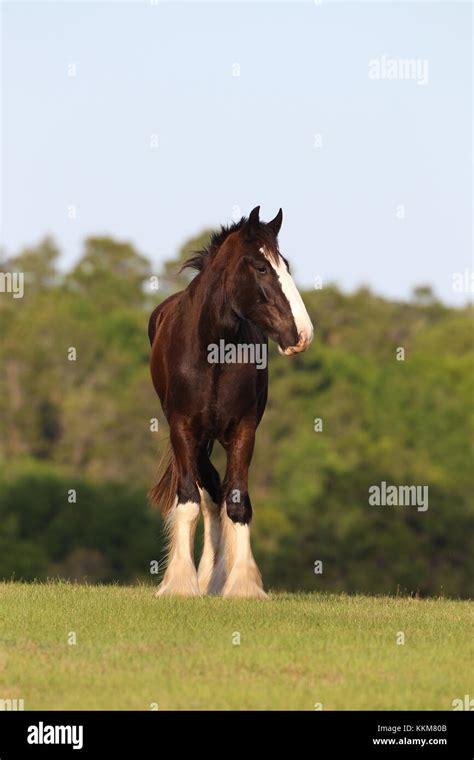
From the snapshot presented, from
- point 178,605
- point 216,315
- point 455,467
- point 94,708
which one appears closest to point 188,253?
point 216,315

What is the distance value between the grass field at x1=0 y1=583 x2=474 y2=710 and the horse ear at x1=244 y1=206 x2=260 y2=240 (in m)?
3.52

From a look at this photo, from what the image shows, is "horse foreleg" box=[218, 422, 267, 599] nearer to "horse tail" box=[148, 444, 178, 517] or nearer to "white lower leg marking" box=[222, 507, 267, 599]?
"white lower leg marking" box=[222, 507, 267, 599]

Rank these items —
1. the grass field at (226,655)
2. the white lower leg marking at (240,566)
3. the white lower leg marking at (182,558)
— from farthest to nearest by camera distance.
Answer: the white lower leg marking at (182,558) → the white lower leg marking at (240,566) → the grass field at (226,655)

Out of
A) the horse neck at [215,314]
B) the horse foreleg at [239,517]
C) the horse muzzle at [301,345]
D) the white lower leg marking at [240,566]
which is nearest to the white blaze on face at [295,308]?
the horse muzzle at [301,345]

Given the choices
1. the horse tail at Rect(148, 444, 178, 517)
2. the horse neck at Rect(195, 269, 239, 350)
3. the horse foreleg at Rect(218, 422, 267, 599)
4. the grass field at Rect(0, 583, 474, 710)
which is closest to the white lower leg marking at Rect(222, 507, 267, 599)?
the horse foreleg at Rect(218, 422, 267, 599)

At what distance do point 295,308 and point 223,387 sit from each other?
1.37 metres

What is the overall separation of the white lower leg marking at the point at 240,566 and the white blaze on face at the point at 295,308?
6.76ft

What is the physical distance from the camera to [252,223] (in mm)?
13367

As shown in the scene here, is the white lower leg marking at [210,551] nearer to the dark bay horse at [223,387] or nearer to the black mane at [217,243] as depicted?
the dark bay horse at [223,387]

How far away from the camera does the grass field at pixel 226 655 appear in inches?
351

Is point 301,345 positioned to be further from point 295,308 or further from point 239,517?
point 239,517

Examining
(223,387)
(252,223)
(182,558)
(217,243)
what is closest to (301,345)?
(223,387)

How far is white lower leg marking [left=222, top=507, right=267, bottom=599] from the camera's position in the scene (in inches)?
538

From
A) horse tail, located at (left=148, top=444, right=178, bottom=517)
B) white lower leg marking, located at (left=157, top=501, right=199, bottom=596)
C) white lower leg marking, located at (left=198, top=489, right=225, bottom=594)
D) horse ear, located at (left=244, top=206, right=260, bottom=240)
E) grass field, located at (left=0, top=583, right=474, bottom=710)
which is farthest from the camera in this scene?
horse tail, located at (left=148, top=444, right=178, bottom=517)
